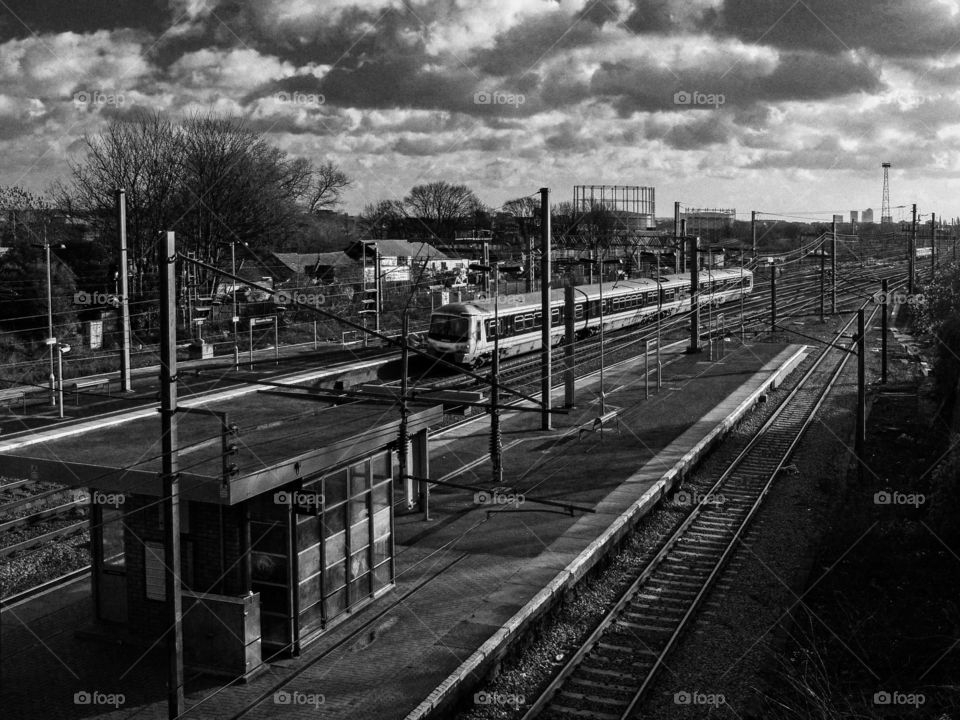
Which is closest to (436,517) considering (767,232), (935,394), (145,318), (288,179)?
(935,394)

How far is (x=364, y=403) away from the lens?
1480 centimetres

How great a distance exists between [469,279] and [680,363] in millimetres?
16813

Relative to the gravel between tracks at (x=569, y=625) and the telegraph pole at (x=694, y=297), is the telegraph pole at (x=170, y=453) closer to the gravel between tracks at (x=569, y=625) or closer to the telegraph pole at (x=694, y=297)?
the gravel between tracks at (x=569, y=625)

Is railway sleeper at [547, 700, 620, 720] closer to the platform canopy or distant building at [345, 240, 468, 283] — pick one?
the platform canopy

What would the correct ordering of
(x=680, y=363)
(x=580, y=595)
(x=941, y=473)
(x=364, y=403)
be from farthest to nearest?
(x=680, y=363)
(x=941, y=473)
(x=364, y=403)
(x=580, y=595)

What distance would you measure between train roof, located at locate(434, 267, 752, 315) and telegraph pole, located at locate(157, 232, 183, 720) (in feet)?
75.9

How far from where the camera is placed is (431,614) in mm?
12070

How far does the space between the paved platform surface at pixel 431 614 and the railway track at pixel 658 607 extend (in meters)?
0.81

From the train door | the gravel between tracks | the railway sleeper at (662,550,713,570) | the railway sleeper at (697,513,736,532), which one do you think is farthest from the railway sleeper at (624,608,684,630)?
the train door

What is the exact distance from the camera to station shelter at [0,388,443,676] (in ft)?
33.3

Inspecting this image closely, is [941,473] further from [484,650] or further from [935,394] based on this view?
[935,394]

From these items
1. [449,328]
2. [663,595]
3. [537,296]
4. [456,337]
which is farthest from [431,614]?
[537,296]

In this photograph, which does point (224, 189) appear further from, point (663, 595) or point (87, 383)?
point (663, 595)

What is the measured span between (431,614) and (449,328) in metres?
20.3
